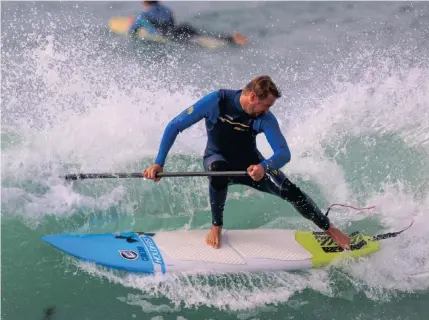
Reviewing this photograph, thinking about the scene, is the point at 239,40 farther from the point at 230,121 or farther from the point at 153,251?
the point at 153,251

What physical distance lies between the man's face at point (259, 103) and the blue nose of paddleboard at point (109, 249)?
4.66 ft

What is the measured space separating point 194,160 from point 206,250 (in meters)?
1.78

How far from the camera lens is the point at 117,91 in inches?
254

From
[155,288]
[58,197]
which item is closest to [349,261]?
[155,288]

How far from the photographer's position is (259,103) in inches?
136

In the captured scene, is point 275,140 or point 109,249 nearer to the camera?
point 275,140

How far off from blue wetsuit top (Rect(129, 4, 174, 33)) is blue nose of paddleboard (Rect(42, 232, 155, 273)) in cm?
555

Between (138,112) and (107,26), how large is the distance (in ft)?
14.0

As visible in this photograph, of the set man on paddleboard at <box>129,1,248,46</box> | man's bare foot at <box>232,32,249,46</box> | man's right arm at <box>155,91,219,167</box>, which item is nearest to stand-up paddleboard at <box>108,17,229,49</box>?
man on paddleboard at <box>129,1,248,46</box>

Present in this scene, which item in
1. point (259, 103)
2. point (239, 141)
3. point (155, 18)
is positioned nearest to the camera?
point (259, 103)

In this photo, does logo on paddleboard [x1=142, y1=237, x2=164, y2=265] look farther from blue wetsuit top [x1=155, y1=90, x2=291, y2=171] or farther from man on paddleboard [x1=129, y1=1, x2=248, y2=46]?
man on paddleboard [x1=129, y1=1, x2=248, y2=46]

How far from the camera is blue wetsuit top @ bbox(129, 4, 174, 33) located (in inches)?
343

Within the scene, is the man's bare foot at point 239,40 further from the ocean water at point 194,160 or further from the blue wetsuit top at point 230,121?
the blue wetsuit top at point 230,121

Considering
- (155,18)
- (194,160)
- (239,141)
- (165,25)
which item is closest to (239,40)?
(165,25)
